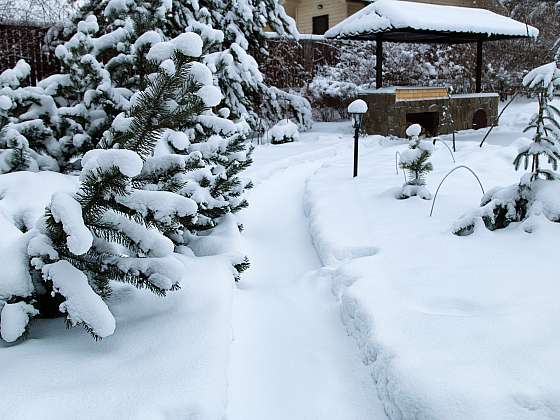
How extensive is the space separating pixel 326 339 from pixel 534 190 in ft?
7.42

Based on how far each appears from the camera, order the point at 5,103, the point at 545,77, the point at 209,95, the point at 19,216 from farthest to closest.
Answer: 1. the point at 545,77
2. the point at 5,103
3. the point at 19,216
4. the point at 209,95

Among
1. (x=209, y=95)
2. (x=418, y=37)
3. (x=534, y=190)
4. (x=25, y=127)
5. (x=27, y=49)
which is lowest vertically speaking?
(x=534, y=190)

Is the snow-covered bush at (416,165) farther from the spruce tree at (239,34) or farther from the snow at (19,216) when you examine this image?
the snow at (19,216)

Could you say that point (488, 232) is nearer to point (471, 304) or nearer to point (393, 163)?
point (471, 304)

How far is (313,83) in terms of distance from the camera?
1471cm

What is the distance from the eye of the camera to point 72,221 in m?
1.90

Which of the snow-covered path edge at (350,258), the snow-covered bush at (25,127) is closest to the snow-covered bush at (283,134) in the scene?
the snow-covered path edge at (350,258)

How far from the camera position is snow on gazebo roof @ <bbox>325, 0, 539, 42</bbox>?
38.3 ft

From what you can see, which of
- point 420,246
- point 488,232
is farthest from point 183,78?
point 488,232

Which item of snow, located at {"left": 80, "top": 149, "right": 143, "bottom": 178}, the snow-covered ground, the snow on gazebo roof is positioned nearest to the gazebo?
the snow on gazebo roof

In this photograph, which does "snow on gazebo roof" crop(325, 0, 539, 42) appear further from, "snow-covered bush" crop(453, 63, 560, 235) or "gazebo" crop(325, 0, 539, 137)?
"snow-covered bush" crop(453, 63, 560, 235)

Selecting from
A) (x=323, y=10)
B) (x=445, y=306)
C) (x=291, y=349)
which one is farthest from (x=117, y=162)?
(x=323, y=10)

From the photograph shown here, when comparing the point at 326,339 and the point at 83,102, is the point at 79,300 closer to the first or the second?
the point at 326,339

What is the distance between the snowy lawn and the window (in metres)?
19.9
